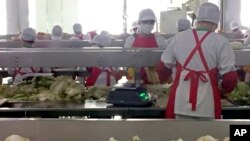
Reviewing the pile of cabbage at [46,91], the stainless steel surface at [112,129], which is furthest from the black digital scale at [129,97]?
the stainless steel surface at [112,129]

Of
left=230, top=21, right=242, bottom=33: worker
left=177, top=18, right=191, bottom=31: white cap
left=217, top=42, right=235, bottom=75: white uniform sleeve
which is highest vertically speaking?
left=230, top=21, right=242, bottom=33: worker

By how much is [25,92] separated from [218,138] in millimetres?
2009

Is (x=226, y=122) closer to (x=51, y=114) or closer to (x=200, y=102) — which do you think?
(x=200, y=102)

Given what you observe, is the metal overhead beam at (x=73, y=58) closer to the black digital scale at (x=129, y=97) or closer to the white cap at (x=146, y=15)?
the black digital scale at (x=129, y=97)

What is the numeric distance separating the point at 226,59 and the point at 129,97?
2.63 ft

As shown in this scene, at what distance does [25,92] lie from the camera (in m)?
3.57

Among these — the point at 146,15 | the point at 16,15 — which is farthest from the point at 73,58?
the point at 16,15

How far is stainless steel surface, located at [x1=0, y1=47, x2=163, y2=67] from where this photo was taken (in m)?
2.80

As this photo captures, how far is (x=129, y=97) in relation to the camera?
10.2 feet

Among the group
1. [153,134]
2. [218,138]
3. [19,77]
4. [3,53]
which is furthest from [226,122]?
[19,77]

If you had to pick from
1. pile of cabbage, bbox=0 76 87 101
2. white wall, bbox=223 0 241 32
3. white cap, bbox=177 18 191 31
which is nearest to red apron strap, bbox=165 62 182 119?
pile of cabbage, bbox=0 76 87 101

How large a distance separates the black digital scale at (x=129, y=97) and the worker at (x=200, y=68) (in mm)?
306

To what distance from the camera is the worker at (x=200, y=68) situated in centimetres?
278

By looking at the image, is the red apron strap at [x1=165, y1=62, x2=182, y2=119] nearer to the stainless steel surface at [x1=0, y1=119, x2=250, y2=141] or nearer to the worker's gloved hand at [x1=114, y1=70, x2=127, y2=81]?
the stainless steel surface at [x1=0, y1=119, x2=250, y2=141]
